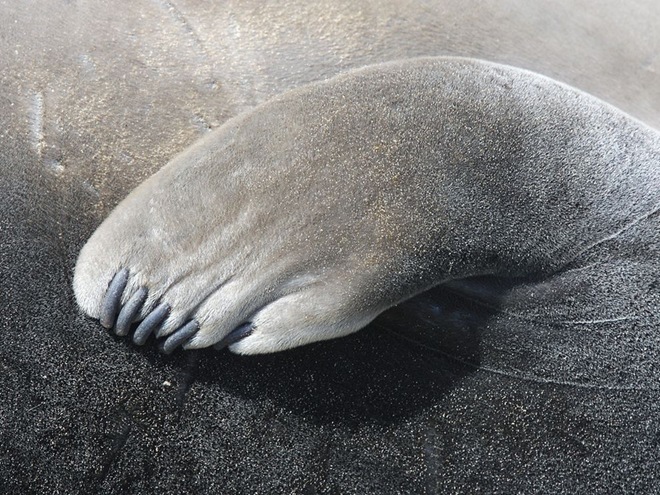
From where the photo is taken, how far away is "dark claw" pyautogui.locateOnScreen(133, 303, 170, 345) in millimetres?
1764

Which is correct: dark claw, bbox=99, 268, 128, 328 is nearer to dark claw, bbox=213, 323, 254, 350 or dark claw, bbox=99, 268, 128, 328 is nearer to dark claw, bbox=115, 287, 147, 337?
dark claw, bbox=115, 287, 147, 337

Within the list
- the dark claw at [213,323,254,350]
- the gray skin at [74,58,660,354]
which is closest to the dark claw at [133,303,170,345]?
the gray skin at [74,58,660,354]

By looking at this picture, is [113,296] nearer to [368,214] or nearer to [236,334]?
[236,334]

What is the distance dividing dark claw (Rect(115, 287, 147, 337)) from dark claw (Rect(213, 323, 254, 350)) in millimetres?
210

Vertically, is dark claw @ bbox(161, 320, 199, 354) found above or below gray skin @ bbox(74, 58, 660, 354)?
below

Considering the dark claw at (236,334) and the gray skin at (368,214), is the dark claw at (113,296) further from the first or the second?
the dark claw at (236,334)

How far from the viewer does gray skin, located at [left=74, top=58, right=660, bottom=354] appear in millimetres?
1759

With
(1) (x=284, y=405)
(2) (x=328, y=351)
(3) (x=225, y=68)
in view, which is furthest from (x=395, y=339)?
(3) (x=225, y=68)

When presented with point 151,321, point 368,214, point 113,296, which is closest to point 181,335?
point 151,321

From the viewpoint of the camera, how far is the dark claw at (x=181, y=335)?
176cm

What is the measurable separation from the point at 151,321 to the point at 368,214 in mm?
578

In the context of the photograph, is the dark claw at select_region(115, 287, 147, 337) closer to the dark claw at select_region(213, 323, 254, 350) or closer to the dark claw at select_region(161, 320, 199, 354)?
the dark claw at select_region(161, 320, 199, 354)

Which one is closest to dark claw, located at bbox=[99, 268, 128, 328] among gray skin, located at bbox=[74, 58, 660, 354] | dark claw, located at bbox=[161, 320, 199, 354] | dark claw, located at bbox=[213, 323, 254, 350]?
gray skin, located at bbox=[74, 58, 660, 354]

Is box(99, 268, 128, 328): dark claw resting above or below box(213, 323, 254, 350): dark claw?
above
